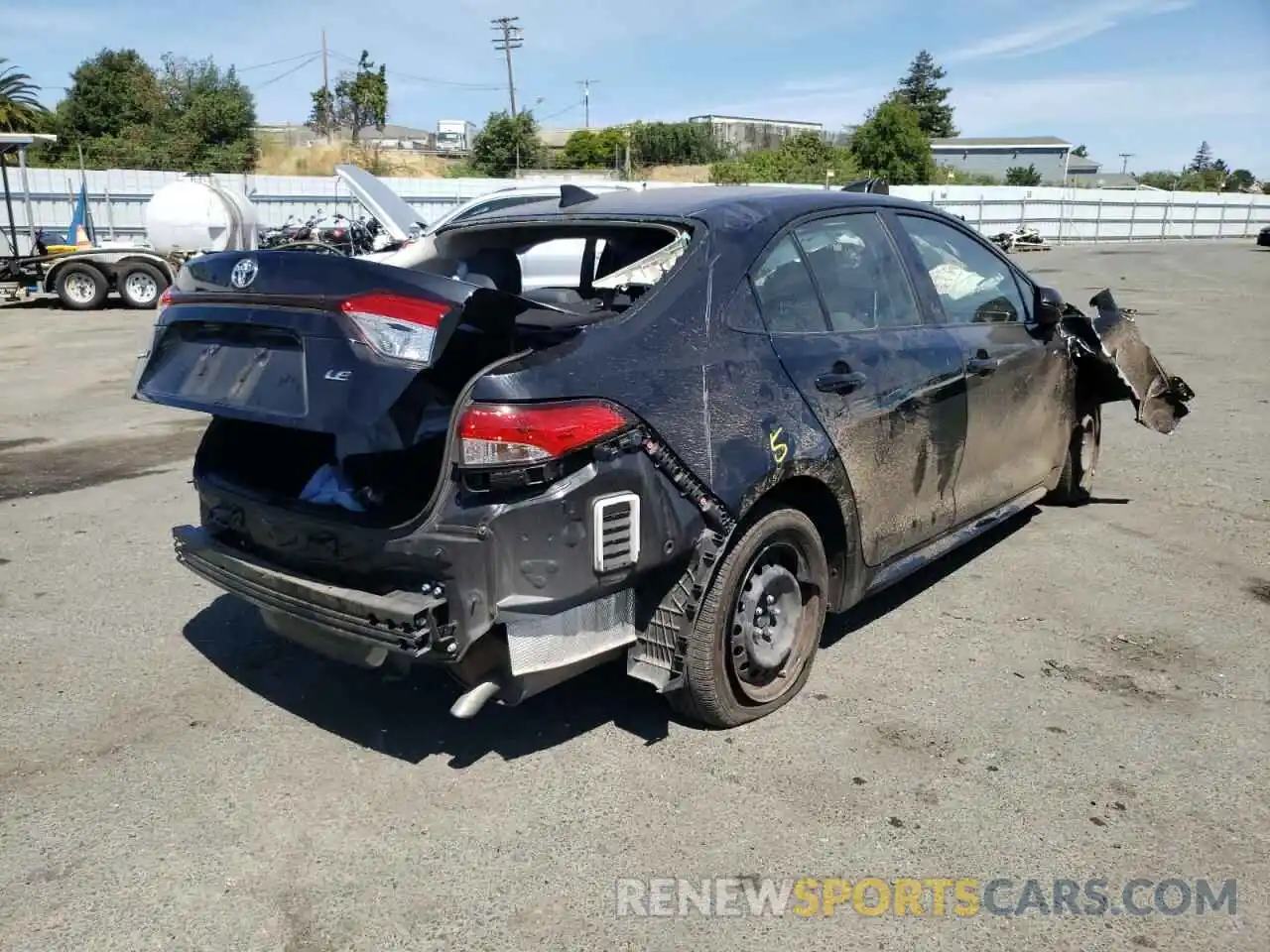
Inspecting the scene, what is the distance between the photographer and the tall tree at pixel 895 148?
66750 mm

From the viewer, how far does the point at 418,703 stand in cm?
375

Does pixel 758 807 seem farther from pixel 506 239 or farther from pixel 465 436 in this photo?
pixel 506 239

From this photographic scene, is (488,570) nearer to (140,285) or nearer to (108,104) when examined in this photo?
(140,285)

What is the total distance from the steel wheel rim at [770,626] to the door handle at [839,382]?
0.56 m

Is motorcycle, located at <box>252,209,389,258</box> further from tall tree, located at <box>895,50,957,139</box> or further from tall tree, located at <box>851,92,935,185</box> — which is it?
tall tree, located at <box>895,50,957,139</box>

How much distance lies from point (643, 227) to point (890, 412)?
1.16m

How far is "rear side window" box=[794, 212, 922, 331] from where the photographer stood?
12.6ft

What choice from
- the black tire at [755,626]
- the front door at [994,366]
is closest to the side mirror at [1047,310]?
the front door at [994,366]

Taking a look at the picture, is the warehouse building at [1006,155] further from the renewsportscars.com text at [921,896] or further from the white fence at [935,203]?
the renewsportscars.com text at [921,896]

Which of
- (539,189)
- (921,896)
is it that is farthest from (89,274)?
(921,896)

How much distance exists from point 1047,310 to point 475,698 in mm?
3587

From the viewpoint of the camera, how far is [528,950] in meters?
2.48

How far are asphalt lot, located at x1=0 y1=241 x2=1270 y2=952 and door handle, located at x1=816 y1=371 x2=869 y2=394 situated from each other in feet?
3.71

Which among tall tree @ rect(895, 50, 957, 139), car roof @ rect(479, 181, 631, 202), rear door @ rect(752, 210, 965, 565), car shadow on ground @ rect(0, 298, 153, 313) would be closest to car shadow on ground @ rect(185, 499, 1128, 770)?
rear door @ rect(752, 210, 965, 565)
